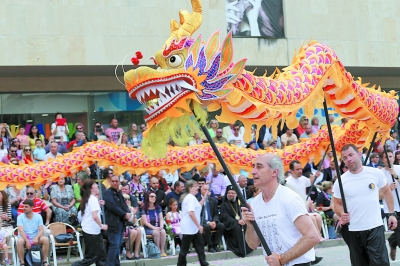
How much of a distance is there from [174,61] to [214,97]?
592 mm

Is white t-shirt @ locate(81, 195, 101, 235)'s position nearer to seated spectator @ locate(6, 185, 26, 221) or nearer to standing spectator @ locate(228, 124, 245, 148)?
seated spectator @ locate(6, 185, 26, 221)

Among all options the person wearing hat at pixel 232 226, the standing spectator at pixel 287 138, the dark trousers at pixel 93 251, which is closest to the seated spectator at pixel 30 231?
the dark trousers at pixel 93 251

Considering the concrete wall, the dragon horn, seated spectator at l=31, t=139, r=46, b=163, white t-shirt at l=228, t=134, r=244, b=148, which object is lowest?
seated spectator at l=31, t=139, r=46, b=163

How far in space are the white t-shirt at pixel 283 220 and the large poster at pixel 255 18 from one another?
15.9 metres

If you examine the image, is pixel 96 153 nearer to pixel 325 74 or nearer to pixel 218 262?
pixel 218 262

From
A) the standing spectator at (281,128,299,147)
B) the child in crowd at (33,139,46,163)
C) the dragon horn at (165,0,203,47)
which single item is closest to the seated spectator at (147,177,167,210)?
the child in crowd at (33,139,46,163)

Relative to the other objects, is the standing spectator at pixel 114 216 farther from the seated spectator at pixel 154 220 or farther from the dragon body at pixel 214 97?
the seated spectator at pixel 154 220

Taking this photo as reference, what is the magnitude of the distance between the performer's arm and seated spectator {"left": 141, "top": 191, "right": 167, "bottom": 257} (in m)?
9.05

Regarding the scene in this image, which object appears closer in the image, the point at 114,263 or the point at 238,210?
the point at 114,263

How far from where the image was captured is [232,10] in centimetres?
2173

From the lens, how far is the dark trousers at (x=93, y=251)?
12.2 metres

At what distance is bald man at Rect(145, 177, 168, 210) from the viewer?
50.4ft

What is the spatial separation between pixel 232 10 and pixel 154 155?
565 inches

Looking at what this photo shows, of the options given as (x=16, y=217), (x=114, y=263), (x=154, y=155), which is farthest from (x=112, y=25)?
(x=154, y=155)
